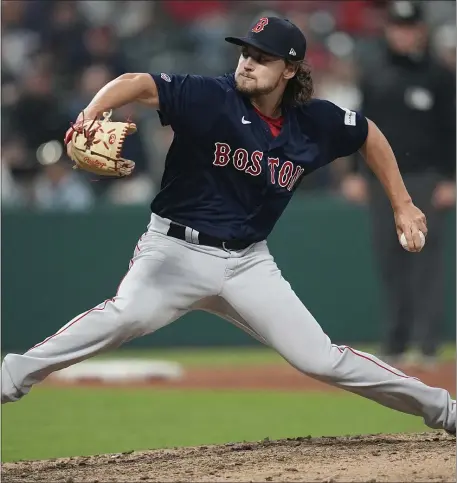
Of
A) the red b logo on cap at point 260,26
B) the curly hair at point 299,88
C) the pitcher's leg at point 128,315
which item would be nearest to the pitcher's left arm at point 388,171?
the curly hair at point 299,88

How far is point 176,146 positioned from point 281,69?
61 cm

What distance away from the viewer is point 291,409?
7758 mm

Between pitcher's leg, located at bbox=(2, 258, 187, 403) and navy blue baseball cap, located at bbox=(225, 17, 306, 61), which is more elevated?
navy blue baseball cap, located at bbox=(225, 17, 306, 61)

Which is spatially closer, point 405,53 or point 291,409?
point 291,409

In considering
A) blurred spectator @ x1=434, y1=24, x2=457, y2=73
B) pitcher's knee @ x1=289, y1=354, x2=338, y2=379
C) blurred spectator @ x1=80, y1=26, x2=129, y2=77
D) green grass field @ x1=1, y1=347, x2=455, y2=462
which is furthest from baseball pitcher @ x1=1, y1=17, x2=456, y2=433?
blurred spectator @ x1=434, y1=24, x2=457, y2=73

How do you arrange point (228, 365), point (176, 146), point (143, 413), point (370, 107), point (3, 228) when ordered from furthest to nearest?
point (3, 228) → point (228, 365) → point (370, 107) → point (143, 413) → point (176, 146)

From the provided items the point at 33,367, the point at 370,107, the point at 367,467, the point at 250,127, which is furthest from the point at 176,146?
the point at 370,107

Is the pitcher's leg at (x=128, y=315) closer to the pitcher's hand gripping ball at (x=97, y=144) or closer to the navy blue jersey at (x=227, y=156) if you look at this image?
the navy blue jersey at (x=227, y=156)

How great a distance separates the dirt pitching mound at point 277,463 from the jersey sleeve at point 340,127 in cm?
145

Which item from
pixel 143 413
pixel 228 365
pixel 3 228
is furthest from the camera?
pixel 3 228

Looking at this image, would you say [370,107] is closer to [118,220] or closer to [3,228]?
[118,220]

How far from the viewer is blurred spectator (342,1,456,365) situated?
9.37m

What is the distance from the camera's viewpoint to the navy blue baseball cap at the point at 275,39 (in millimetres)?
5109

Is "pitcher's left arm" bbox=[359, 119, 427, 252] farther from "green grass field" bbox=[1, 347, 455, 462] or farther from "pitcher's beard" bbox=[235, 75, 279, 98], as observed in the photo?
"green grass field" bbox=[1, 347, 455, 462]
